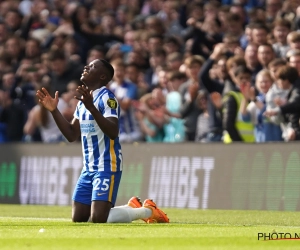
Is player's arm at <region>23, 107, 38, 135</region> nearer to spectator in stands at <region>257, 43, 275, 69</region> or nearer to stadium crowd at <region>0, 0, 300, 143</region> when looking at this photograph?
stadium crowd at <region>0, 0, 300, 143</region>

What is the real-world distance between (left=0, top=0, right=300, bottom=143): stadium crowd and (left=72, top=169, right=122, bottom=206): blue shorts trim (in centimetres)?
428

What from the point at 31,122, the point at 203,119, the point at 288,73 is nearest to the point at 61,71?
the point at 31,122

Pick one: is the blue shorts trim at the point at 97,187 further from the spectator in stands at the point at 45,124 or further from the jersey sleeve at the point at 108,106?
the spectator in stands at the point at 45,124

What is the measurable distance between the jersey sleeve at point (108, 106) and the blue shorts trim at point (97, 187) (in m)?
0.80

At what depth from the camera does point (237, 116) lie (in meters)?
16.4

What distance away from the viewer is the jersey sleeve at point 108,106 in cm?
1198

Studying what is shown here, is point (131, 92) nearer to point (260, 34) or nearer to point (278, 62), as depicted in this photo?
point (260, 34)

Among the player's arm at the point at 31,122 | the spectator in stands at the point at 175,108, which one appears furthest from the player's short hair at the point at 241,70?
the player's arm at the point at 31,122

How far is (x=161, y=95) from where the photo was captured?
60.4 ft

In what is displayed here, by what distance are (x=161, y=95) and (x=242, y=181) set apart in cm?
335

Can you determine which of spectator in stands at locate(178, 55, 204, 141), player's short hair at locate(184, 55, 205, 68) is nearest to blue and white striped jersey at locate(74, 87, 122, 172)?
spectator in stands at locate(178, 55, 204, 141)

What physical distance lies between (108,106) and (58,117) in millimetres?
796

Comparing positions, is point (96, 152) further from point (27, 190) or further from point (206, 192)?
point (27, 190)

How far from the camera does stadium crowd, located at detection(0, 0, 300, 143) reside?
16.3 meters
